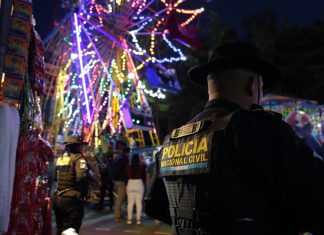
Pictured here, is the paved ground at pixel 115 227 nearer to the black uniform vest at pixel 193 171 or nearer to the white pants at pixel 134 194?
the white pants at pixel 134 194

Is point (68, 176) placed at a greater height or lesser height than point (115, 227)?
greater

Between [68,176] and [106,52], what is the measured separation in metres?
10.7

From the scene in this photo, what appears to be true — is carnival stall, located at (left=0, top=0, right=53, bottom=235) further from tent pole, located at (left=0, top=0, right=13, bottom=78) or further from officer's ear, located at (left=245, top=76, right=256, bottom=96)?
officer's ear, located at (left=245, top=76, right=256, bottom=96)

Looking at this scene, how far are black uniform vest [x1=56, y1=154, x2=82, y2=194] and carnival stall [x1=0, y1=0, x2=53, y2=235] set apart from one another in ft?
6.60

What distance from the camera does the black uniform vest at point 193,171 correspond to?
70.2 inches

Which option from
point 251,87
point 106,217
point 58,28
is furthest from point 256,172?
point 58,28

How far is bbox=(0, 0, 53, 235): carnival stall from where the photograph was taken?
8.50ft

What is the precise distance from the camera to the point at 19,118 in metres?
2.83

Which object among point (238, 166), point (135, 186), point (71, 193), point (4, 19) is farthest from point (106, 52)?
point (238, 166)

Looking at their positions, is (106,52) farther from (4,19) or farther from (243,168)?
(243,168)

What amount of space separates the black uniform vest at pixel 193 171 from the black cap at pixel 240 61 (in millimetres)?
300

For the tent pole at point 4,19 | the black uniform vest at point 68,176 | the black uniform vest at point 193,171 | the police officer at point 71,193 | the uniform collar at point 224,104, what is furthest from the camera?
the black uniform vest at point 68,176

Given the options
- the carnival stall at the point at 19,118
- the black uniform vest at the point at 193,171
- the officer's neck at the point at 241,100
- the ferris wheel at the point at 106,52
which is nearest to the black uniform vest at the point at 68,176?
the carnival stall at the point at 19,118

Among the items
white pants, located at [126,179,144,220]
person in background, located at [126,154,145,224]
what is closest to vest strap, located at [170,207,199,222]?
person in background, located at [126,154,145,224]
